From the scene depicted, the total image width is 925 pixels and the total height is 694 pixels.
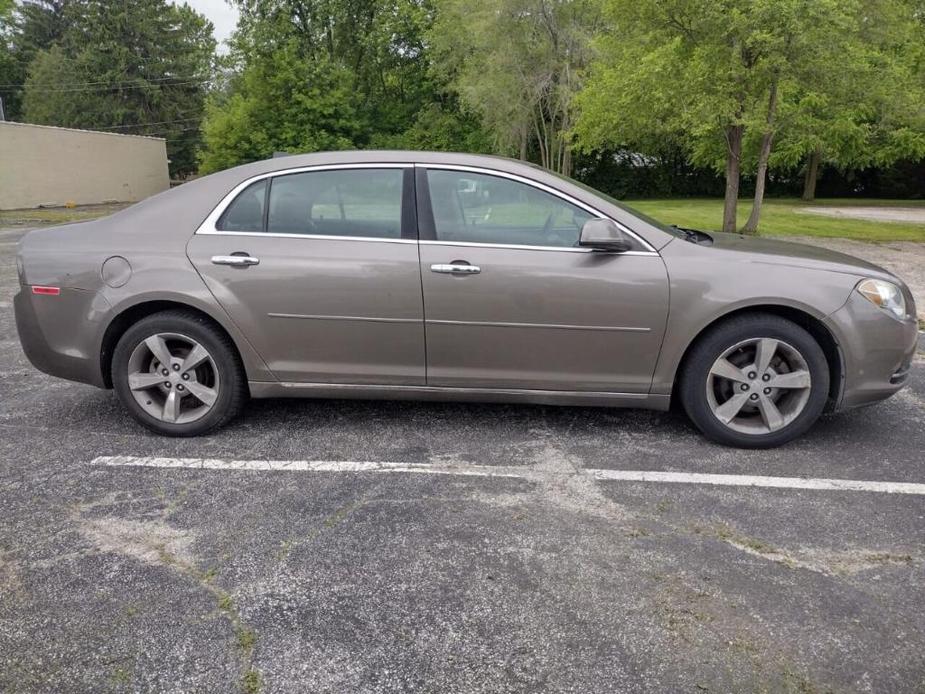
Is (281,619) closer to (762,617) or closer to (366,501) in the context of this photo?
(366,501)

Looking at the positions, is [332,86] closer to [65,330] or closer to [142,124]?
[142,124]

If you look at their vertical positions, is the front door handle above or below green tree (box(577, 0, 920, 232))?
below

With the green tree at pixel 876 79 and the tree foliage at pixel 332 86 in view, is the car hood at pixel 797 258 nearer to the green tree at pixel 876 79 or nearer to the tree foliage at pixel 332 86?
the green tree at pixel 876 79

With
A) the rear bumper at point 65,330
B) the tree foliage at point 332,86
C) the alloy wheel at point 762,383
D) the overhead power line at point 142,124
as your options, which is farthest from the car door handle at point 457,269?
the overhead power line at point 142,124

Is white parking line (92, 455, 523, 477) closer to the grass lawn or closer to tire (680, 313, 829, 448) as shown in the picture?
tire (680, 313, 829, 448)

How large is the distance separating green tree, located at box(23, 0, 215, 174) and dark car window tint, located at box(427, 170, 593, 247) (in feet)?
211

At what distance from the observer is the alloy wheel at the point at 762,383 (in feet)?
12.9

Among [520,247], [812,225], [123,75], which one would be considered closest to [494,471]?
[520,247]

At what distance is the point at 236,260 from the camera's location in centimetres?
400

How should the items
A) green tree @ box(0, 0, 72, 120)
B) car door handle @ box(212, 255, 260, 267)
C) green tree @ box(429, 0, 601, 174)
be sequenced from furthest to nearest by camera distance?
green tree @ box(0, 0, 72, 120)
green tree @ box(429, 0, 601, 174)
car door handle @ box(212, 255, 260, 267)

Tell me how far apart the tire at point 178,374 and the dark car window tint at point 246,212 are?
1.81 ft

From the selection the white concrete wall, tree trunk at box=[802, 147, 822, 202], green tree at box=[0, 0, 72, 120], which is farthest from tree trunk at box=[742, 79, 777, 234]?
green tree at box=[0, 0, 72, 120]

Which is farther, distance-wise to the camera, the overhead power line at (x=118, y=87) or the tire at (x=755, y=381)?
the overhead power line at (x=118, y=87)

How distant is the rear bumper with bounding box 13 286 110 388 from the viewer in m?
4.08
